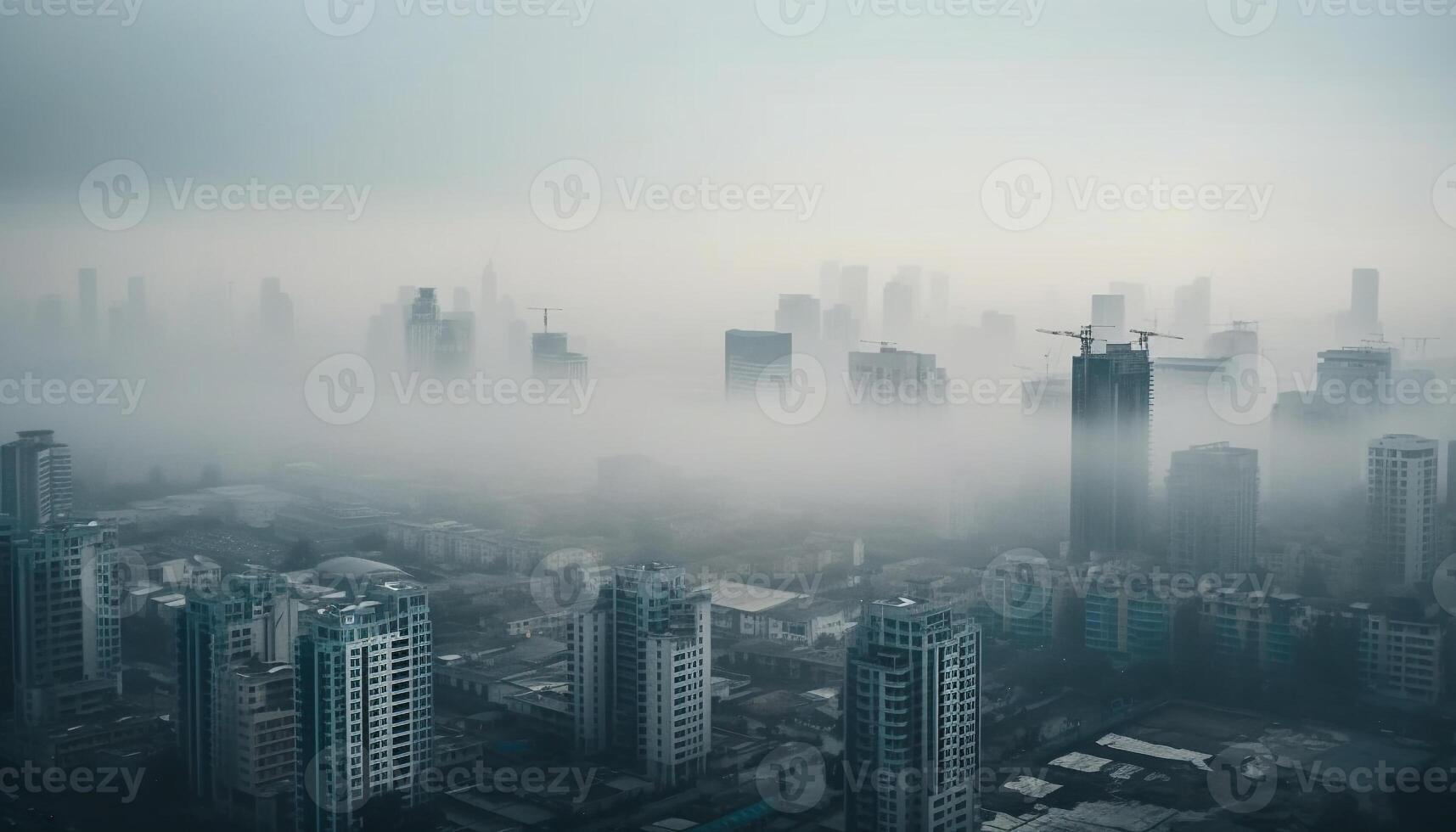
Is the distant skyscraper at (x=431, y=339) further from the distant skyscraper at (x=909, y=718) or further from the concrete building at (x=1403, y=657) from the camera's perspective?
the concrete building at (x=1403, y=657)

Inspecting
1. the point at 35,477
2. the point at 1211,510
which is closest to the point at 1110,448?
the point at 1211,510

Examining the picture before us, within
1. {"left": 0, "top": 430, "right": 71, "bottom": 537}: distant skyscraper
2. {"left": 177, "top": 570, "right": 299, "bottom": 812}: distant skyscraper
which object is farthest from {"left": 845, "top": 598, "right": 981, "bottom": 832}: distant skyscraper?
{"left": 0, "top": 430, "right": 71, "bottom": 537}: distant skyscraper

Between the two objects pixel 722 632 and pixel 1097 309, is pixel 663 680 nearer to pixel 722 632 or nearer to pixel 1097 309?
pixel 722 632

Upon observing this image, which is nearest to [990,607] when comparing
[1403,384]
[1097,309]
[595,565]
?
[595,565]

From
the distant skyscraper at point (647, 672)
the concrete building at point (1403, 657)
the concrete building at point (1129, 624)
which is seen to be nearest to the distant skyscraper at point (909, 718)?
the distant skyscraper at point (647, 672)

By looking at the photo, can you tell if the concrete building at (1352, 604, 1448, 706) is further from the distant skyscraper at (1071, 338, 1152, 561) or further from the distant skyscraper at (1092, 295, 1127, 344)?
the distant skyscraper at (1092, 295, 1127, 344)

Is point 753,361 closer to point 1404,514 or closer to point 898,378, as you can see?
point 898,378
